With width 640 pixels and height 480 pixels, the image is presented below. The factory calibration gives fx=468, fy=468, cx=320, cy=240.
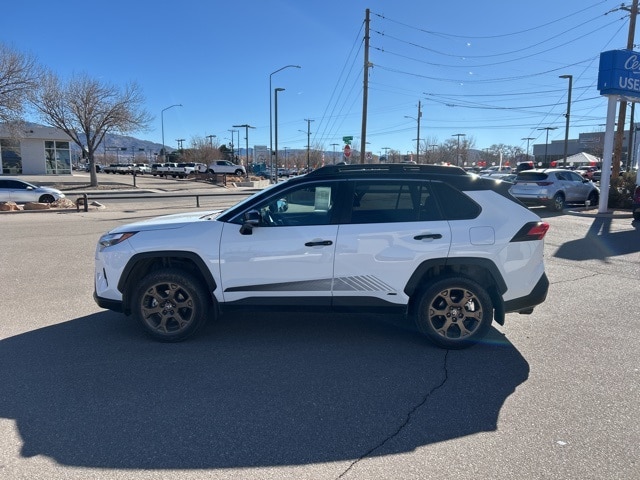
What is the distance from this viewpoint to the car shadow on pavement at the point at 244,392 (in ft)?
10.1

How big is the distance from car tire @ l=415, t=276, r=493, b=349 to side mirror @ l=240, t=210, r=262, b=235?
177cm

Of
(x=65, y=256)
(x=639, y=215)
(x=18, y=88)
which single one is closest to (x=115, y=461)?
(x=65, y=256)

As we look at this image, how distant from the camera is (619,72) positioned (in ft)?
56.0

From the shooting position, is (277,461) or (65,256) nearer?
(277,461)

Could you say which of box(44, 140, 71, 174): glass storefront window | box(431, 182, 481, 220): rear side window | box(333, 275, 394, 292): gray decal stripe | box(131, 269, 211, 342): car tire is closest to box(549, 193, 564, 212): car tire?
box(431, 182, 481, 220): rear side window

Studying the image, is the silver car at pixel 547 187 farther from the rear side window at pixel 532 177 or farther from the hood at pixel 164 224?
the hood at pixel 164 224

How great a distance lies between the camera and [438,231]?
Result: 4566mm

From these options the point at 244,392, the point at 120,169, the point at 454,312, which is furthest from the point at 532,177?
the point at 120,169

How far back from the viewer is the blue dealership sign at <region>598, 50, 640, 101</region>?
55.8ft

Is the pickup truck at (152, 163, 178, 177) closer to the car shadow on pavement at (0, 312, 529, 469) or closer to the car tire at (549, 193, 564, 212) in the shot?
the car tire at (549, 193, 564, 212)

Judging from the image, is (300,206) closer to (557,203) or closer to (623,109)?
(557,203)

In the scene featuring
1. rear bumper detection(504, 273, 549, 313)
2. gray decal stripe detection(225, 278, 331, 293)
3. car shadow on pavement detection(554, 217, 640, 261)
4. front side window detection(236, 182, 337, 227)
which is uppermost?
front side window detection(236, 182, 337, 227)

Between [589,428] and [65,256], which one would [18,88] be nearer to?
[65,256]

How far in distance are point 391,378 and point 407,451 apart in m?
1.03
